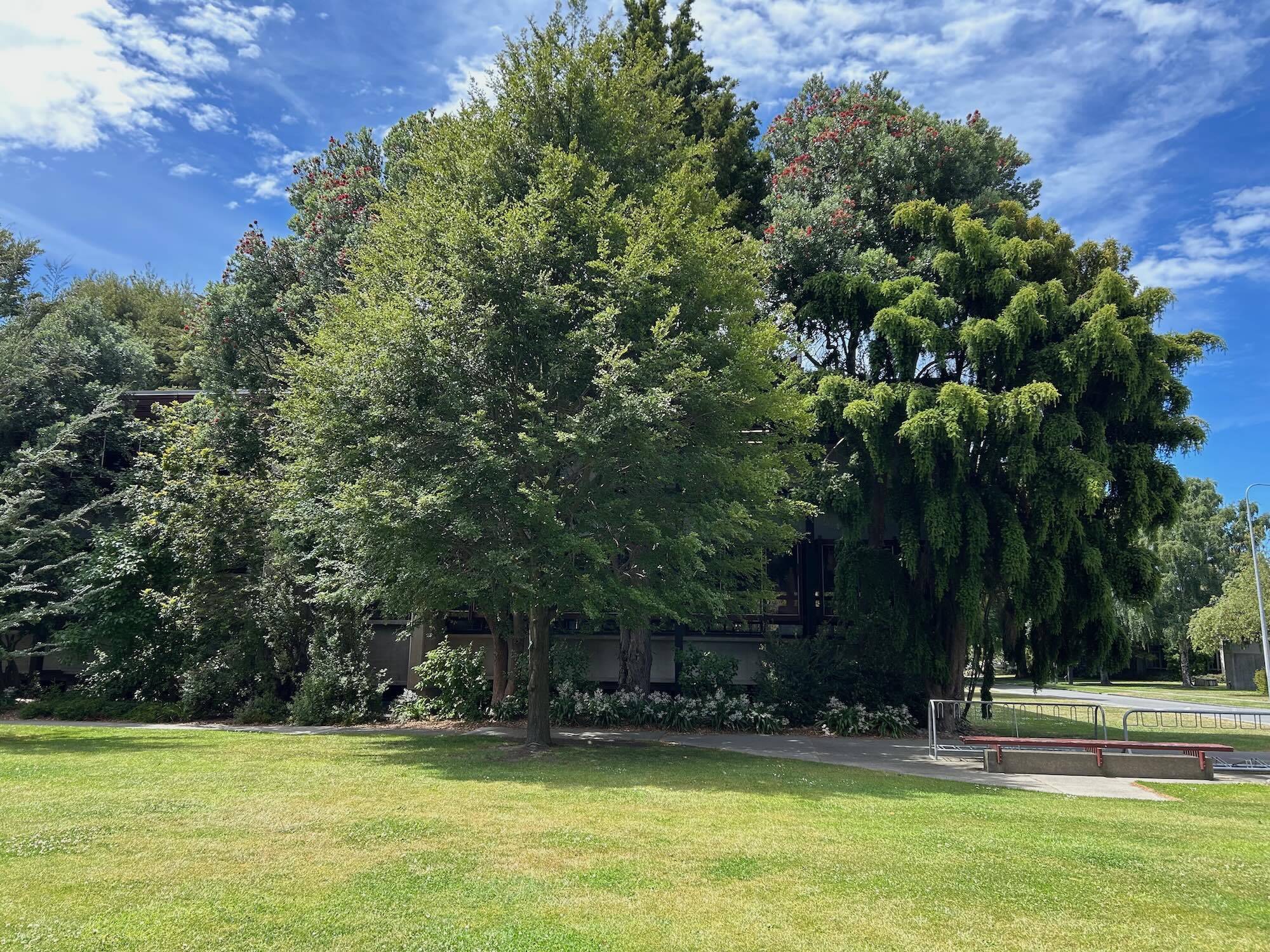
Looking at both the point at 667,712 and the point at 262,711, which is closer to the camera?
the point at 667,712

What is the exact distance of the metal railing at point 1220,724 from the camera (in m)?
13.0

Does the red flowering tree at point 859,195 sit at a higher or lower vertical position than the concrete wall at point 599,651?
higher

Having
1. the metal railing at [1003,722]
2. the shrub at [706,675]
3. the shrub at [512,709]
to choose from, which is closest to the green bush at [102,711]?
the shrub at [512,709]

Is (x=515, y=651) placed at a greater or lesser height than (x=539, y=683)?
greater

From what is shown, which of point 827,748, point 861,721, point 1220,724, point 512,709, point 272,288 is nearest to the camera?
point 827,748

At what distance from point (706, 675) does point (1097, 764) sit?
8211mm

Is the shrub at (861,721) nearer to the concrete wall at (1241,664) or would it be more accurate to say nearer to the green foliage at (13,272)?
the green foliage at (13,272)

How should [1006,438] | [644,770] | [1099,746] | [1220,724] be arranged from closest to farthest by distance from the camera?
1. [644,770]
2. [1099,746]
3. [1006,438]
4. [1220,724]

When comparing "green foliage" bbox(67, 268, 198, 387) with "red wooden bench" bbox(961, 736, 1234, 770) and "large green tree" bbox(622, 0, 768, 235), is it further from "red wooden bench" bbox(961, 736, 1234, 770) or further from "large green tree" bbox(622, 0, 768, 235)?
"red wooden bench" bbox(961, 736, 1234, 770)

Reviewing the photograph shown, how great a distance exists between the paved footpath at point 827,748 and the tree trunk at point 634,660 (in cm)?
190

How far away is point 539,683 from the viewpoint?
46.6 ft

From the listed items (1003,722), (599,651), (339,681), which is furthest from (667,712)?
(1003,722)

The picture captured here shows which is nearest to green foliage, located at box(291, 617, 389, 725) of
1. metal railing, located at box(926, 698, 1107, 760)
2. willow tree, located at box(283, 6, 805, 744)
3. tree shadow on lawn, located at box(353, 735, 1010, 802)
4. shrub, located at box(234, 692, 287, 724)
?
shrub, located at box(234, 692, 287, 724)

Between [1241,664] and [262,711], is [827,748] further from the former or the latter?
[1241,664]
